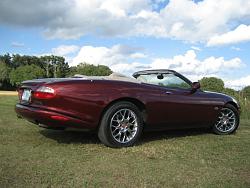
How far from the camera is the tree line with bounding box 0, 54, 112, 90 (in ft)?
301

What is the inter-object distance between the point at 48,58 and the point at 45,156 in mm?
111976

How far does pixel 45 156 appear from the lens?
5.45 m

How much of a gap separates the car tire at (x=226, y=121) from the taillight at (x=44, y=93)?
3.58m

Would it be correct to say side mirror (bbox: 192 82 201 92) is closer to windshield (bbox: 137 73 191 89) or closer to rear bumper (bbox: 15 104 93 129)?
windshield (bbox: 137 73 191 89)

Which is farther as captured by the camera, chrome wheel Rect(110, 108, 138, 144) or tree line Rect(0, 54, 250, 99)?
tree line Rect(0, 54, 250, 99)

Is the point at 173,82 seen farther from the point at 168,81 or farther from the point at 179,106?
the point at 179,106

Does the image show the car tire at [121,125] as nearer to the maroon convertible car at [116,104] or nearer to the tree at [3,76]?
the maroon convertible car at [116,104]

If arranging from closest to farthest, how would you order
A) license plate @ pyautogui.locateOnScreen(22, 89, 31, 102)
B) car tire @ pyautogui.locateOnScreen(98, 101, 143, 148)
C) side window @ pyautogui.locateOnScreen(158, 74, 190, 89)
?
car tire @ pyautogui.locateOnScreen(98, 101, 143, 148) < license plate @ pyautogui.locateOnScreen(22, 89, 31, 102) < side window @ pyautogui.locateOnScreen(158, 74, 190, 89)

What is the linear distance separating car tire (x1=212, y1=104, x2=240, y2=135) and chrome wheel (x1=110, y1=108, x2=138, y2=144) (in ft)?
7.21

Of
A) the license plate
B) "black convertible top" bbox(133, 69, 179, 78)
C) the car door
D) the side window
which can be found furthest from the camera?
"black convertible top" bbox(133, 69, 179, 78)

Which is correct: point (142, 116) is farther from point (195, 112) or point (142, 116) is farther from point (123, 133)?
point (195, 112)

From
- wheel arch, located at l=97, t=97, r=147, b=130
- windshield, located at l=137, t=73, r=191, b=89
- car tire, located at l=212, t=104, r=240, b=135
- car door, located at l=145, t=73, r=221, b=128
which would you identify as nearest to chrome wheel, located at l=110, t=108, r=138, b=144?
wheel arch, located at l=97, t=97, r=147, b=130

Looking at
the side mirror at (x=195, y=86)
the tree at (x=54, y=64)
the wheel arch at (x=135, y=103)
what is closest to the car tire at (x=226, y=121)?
the side mirror at (x=195, y=86)

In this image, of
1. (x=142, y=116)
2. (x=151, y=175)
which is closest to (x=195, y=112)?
(x=142, y=116)
